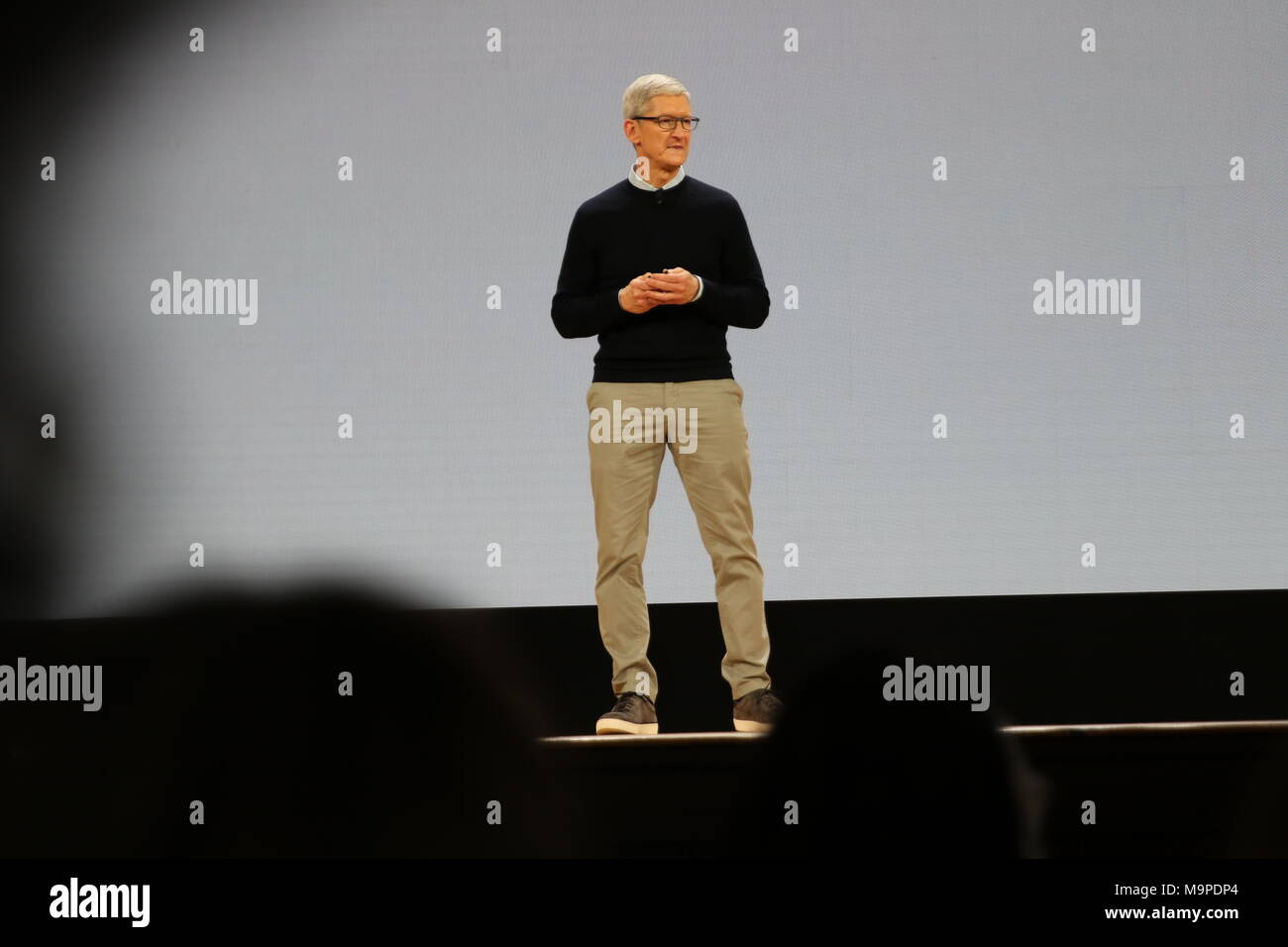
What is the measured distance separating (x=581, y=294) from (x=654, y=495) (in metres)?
0.45

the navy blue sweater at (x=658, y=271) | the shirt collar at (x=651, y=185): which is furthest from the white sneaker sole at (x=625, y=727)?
A: the shirt collar at (x=651, y=185)

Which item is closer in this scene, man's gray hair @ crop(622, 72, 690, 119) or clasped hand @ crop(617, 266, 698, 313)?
clasped hand @ crop(617, 266, 698, 313)

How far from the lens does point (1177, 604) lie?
3029 millimetres

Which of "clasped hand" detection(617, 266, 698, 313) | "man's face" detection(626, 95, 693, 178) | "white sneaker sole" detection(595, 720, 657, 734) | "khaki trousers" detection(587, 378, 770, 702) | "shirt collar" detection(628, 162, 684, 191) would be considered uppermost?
"man's face" detection(626, 95, 693, 178)

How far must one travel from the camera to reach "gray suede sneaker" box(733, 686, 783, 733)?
292cm

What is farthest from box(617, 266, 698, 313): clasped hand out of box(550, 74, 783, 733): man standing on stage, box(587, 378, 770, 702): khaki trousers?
box(587, 378, 770, 702): khaki trousers

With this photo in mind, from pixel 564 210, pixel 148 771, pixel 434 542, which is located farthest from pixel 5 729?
pixel 564 210

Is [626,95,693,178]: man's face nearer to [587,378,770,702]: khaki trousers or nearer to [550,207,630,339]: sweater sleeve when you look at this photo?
[550,207,630,339]: sweater sleeve

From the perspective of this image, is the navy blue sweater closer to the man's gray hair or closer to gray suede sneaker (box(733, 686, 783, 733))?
the man's gray hair

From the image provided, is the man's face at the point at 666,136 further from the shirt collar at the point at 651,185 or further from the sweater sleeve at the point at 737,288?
the sweater sleeve at the point at 737,288

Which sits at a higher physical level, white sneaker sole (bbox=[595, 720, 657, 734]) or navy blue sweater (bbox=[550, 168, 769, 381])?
navy blue sweater (bbox=[550, 168, 769, 381])

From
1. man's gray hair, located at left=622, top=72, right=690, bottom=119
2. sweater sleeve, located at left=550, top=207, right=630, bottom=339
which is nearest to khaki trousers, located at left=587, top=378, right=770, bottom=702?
sweater sleeve, located at left=550, top=207, right=630, bottom=339

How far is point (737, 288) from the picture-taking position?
293 cm
